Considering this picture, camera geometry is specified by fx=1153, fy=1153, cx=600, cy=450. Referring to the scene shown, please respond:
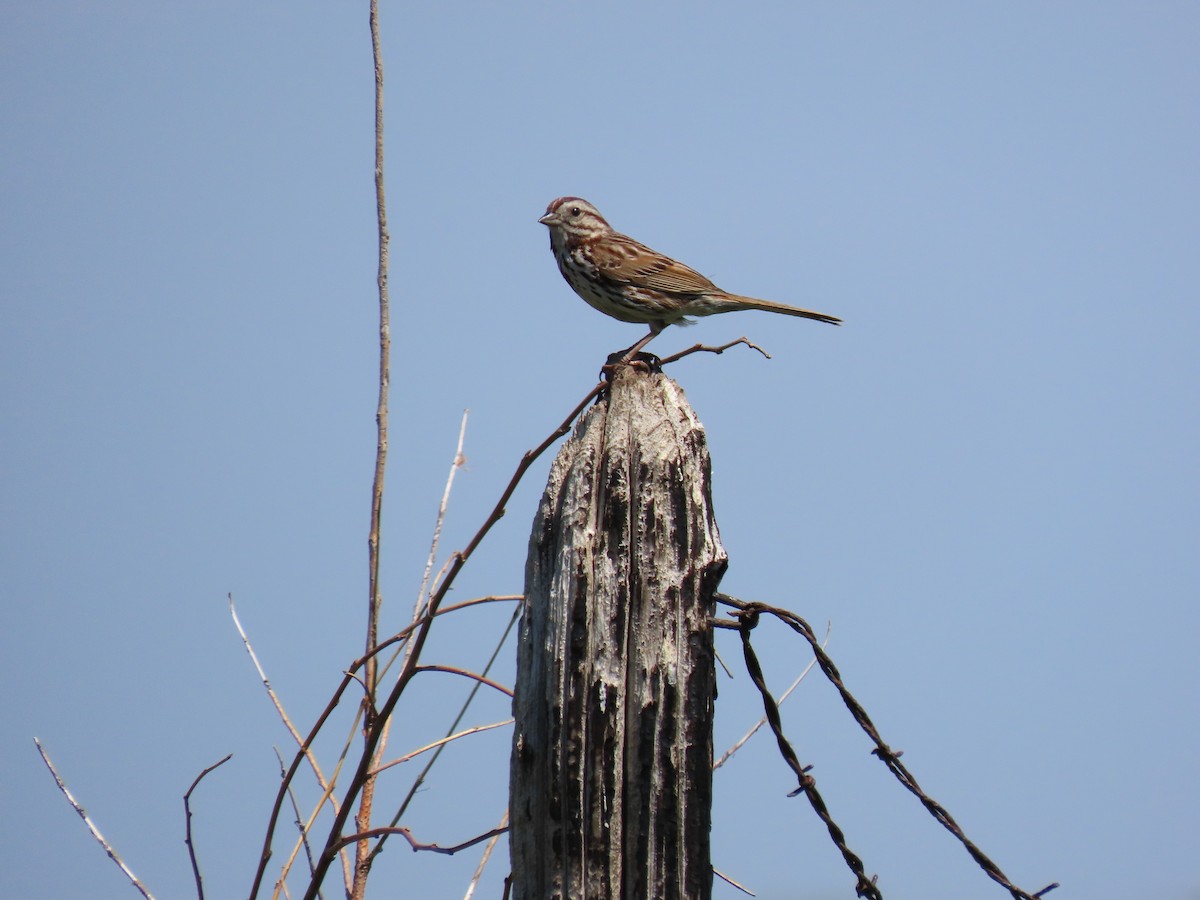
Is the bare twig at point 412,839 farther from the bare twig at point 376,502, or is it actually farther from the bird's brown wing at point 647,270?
the bird's brown wing at point 647,270

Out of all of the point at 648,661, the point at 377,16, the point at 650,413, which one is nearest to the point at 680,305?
the point at 377,16

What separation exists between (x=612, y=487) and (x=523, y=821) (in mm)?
815

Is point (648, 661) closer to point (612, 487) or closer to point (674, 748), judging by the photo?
point (674, 748)

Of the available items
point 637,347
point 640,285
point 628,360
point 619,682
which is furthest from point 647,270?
point 619,682

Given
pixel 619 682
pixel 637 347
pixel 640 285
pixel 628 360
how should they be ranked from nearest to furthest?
1. pixel 619 682
2. pixel 628 360
3. pixel 637 347
4. pixel 640 285

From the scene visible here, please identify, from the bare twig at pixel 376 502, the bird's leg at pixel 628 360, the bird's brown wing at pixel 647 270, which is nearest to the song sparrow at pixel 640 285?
the bird's brown wing at pixel 647 270

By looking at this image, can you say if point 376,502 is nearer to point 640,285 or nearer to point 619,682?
point 619,682

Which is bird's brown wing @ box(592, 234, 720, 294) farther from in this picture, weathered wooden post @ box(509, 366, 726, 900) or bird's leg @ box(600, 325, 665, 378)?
weathered wooden post @ box(509, 366, 726, 900)

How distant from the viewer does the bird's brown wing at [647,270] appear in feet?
20.0

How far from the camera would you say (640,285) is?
6.09 metres

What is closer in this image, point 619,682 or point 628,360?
point 619,682

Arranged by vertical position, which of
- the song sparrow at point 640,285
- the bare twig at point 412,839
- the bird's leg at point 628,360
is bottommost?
the bare twig at point 412,839

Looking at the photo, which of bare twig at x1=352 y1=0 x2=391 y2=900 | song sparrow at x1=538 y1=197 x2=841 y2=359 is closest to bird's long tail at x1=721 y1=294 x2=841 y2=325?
song sparrow at x1=538 y1=197 x2=841 y2=359

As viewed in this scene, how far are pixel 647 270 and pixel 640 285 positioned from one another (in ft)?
0.35
